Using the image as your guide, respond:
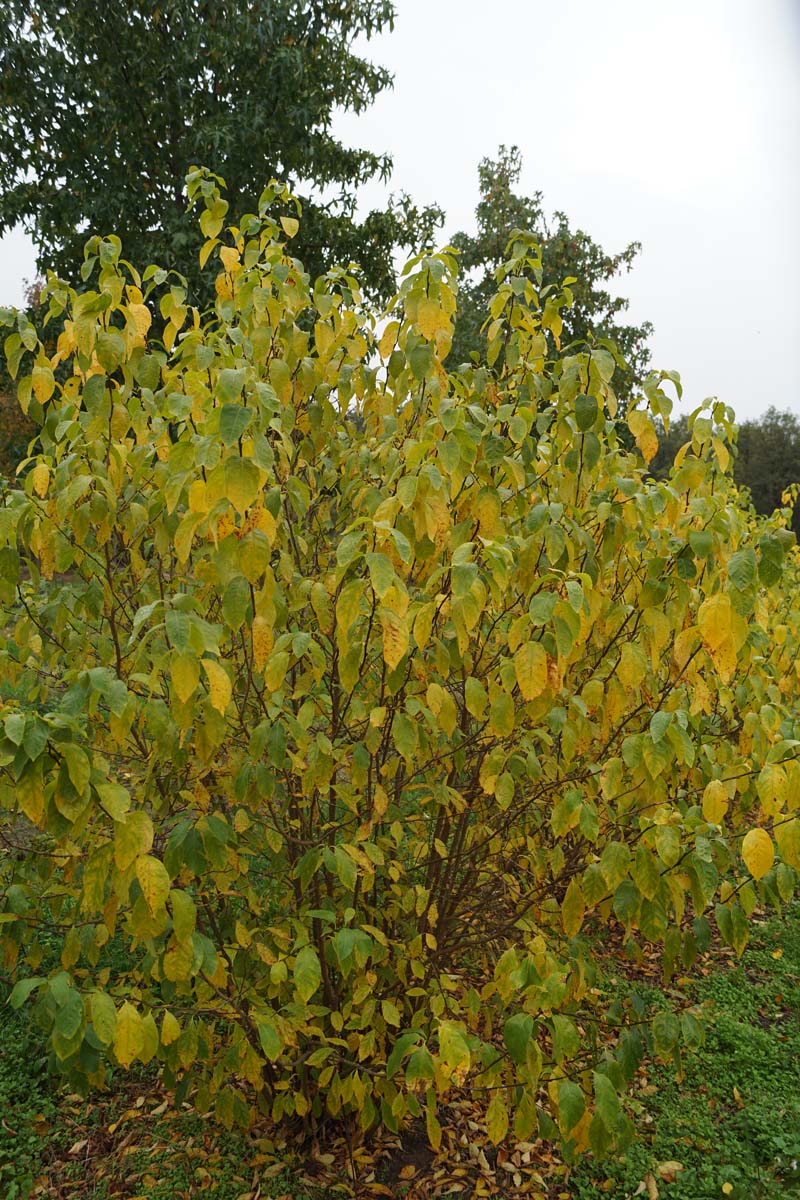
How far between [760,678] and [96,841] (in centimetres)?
199

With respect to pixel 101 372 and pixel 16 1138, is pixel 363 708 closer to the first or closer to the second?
pixel 101 372

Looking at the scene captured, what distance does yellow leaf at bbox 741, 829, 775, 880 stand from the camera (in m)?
1.55

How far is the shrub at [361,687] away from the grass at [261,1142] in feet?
0.70

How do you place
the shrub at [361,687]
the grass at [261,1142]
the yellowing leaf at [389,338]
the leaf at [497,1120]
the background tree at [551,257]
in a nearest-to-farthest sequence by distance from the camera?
the shrub at [361,687]
the leaf at [497,1120]
the yellowing leaf at [389,338]
the grass at [261,1142]
the background tree at [551,257]

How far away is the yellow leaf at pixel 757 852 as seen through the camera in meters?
1.55

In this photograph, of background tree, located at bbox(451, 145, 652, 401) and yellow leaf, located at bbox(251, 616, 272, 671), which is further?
background tree, located at bbox(451, 145, 652, 401)

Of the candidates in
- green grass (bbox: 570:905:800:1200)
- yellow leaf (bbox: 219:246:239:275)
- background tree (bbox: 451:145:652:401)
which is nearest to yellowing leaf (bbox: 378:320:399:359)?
yellow leaf (bbox: 219:246:239:275)

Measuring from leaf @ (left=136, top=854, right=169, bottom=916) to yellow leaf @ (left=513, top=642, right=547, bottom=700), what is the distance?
0.78 m

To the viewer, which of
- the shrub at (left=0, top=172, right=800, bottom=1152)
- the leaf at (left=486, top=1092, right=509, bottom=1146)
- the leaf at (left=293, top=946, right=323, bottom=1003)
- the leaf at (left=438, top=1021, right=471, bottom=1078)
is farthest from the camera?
the leaf at (left=486, top=1092, right=509, bottom=1146)

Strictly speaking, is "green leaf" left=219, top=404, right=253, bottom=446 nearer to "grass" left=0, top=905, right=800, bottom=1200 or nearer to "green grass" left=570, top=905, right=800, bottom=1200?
"grass" left=0, top=905, right=800, bottom=1200

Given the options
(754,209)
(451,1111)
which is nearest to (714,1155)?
(451,1111)

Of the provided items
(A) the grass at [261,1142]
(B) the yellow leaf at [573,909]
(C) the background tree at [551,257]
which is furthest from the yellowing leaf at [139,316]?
(C) the background tree at [551,257]

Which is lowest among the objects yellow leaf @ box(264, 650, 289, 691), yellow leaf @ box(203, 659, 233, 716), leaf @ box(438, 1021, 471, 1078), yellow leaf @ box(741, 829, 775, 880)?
leaf @ box(438, 1021, 471, 1078)

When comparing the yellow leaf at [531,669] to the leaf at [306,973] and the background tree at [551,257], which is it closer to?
the leaf at [306,973]
